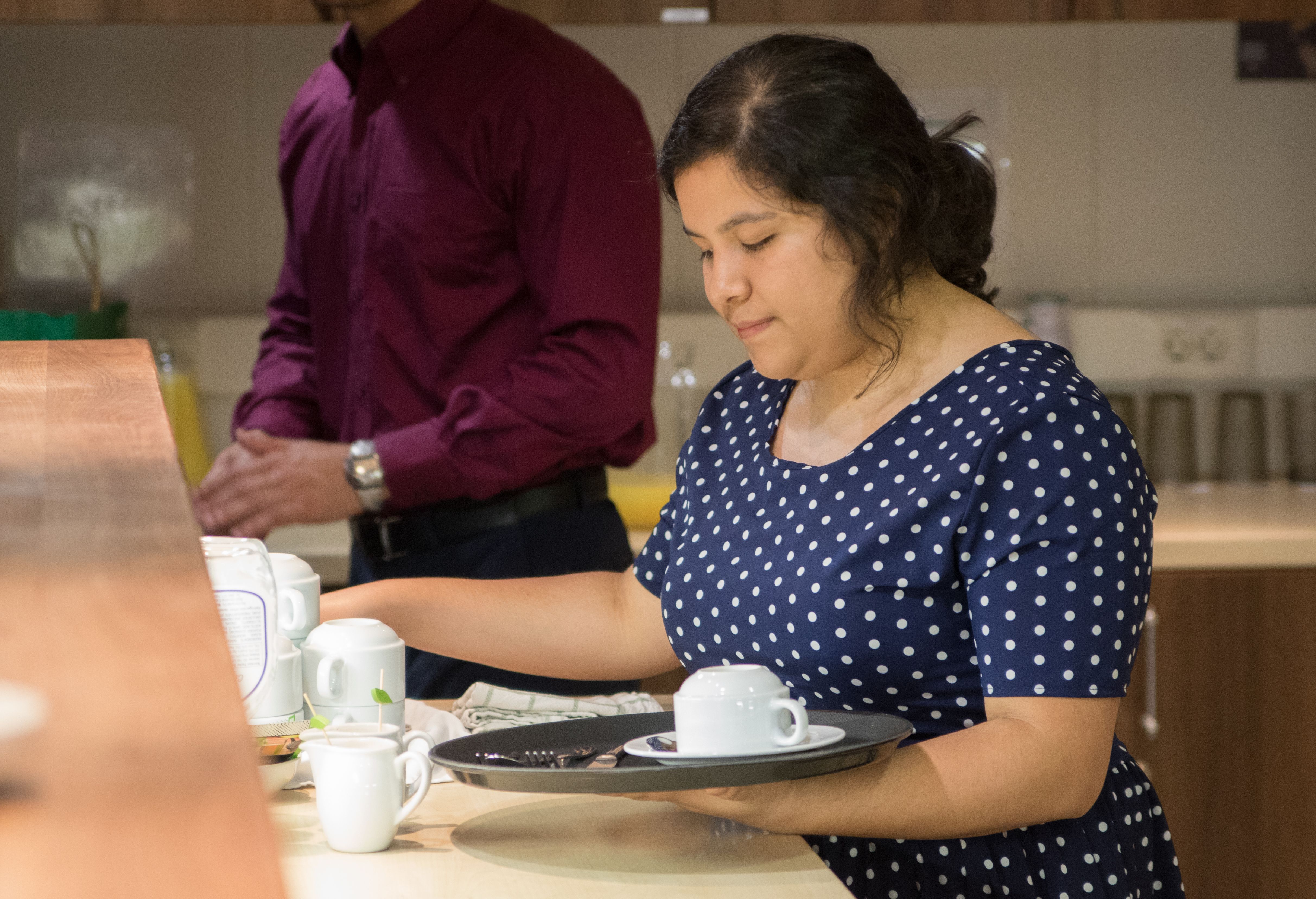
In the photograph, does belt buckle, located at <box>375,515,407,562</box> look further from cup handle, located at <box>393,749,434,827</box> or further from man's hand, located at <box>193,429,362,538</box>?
cup handle, located at <box>393,749,434,827</box>

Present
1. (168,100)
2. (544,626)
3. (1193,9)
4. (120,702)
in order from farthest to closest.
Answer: (168,100)
(1193,9)
(544,626)
(120,702)

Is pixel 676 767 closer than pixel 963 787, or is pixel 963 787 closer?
pixel 676 767

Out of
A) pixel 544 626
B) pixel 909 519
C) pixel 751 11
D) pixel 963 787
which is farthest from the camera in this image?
pixel 751 11

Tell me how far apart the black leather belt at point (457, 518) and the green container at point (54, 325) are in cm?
73

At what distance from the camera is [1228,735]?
7.45 ft

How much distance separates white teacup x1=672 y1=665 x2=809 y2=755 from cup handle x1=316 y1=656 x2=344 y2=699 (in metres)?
0.27

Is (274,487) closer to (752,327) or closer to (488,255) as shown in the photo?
(488,255)

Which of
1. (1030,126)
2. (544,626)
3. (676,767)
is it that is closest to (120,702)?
(676,767)

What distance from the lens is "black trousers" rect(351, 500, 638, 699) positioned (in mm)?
1755

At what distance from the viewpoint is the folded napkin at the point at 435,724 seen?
103 cm

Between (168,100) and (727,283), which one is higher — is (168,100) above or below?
above

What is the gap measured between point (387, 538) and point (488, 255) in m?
0.38

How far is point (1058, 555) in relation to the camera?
98 centimetres

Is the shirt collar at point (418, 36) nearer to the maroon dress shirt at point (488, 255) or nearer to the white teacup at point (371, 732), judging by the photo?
the maroon dress shirt at point (488, 255)
